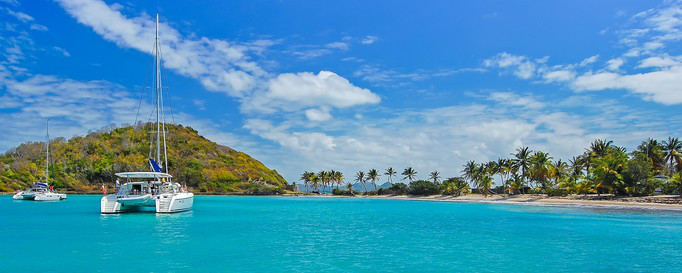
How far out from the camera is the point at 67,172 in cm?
11938

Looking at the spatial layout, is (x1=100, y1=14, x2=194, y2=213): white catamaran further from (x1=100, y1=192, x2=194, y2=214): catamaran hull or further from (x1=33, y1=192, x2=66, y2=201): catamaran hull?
(x1=33, y1=192, x2=66, y2=201): catamaran hull

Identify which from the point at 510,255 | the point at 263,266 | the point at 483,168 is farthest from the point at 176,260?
the point at 483,168

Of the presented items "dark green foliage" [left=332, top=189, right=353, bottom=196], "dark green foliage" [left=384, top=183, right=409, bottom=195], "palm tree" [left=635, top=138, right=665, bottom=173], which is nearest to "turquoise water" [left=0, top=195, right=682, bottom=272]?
"palm tree" [left=635, top=138, right=665, bottom=173]

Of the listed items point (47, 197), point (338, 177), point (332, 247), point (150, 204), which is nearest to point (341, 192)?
point (338, 177)

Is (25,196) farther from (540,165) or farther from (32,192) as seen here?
(540,165)

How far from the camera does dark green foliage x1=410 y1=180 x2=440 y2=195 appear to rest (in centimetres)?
9531

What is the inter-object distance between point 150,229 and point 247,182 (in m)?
102

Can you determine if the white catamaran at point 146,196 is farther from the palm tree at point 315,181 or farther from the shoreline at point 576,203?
the palm tree at point 315,181

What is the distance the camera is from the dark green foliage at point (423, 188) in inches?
3752

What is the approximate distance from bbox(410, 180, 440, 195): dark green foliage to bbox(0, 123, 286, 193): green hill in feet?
122

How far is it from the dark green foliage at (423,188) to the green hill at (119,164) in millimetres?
37193

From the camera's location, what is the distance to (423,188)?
317ft

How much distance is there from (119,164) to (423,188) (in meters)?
81.0

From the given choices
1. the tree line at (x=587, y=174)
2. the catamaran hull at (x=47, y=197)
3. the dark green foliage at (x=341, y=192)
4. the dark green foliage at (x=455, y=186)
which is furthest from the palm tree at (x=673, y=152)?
the catamaran hull at (x=47, y=197)
